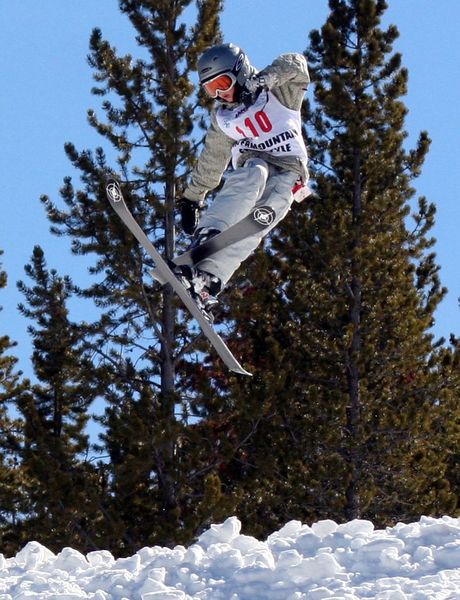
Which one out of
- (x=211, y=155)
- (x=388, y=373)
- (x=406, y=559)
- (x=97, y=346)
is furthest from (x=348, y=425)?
(x=406, y=559)

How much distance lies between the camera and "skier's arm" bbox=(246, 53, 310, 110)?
31.9 feet

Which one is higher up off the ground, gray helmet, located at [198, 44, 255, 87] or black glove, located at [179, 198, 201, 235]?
gray helmet, located at [198, 44, 255, 87]

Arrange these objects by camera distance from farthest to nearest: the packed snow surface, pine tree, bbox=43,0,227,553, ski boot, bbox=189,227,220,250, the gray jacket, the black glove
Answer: pine tree, bbox=43,0,227,553
the black glove
the gray jacket
ski boot, bbox=189,227,220,250
the packed snow surface

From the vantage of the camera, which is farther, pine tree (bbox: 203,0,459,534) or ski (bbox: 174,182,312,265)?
pine tree (bbox: 203,0,459,534)

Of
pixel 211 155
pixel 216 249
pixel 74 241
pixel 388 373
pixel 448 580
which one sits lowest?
pixel 448 580

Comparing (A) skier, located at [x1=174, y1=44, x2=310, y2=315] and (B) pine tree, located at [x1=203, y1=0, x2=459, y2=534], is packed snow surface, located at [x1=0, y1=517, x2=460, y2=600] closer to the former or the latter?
(A) skier, located at [x1=174, y1=44, x2=310, y2=315]

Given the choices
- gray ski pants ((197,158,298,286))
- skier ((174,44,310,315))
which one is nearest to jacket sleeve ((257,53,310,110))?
skier ((174,44,310,315))

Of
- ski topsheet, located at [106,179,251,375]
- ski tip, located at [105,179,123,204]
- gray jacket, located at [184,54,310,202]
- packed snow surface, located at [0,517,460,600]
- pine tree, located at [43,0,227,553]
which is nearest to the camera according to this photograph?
packed snow surface, located at [0,517,460,600]

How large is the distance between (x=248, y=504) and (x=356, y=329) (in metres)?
3.87

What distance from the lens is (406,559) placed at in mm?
7250

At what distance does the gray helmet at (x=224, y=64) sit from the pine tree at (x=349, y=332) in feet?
39.7

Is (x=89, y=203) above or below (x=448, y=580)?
above

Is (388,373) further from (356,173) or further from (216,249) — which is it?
(216,249)

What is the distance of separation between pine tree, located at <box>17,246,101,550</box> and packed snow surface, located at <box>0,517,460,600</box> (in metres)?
13.0
